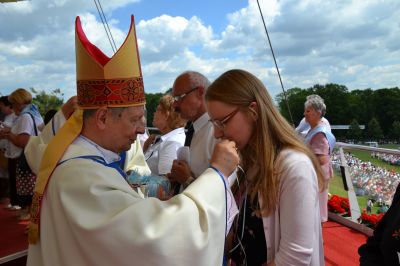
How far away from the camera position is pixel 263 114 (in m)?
1.67

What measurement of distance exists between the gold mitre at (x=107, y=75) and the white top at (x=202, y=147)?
1.16m

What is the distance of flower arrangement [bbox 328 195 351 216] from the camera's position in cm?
630

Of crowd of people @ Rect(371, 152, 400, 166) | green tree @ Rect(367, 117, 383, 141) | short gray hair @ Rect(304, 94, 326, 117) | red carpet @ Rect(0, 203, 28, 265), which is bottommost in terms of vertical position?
red carpet @ Rect(0, 203, 28, 265)

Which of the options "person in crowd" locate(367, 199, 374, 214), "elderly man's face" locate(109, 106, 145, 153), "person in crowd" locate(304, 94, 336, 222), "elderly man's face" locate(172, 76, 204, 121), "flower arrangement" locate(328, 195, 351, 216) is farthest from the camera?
"flower arrangement" locate(328, 195, 351, 216)

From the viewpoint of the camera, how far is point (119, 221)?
1151 millimetres

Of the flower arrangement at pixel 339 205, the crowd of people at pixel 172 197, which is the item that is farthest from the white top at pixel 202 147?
the flower arrangement at pixel 339 205

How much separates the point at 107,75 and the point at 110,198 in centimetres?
50

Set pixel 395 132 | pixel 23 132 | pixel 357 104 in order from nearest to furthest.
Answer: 1. pixel 23 132
2. pixel 395 132
3. pixel 357 104

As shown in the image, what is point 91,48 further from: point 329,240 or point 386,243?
point 329,240

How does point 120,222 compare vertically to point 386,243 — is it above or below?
above

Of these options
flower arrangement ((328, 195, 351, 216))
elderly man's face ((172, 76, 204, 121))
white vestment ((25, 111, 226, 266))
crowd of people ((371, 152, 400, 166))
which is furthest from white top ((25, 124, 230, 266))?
flower arrangement ((328, 195, 351, 216))

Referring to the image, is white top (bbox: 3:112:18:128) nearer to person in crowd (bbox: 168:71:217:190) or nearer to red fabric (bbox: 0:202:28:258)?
red fabric (bbox: 0:202:28:258)

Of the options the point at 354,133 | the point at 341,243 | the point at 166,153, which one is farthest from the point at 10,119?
the point at 354,133

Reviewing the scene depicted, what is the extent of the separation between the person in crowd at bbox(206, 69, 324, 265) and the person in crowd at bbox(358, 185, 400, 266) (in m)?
0.30
